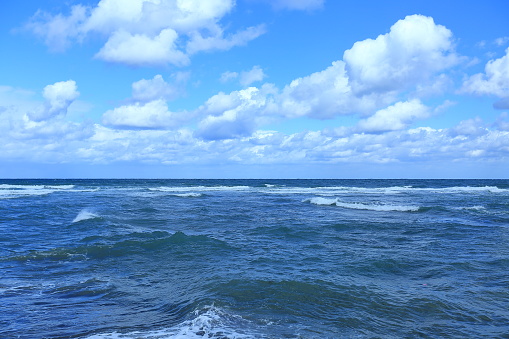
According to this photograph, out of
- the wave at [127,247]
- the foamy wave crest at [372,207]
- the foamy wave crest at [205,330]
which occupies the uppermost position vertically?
the foamy wave crest at [372,207]

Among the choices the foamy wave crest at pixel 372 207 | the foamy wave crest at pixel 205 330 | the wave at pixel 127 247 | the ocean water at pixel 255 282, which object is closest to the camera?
the foamy wave crest at pixel 205 330

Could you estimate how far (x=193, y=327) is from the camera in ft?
23.6

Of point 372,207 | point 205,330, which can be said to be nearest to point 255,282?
point 205,330

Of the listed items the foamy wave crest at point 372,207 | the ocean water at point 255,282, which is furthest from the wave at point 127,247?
the foamy wave crest at point 372,207

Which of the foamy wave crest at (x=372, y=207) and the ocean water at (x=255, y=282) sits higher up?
the foamy wave crest at (x=372, y=207)

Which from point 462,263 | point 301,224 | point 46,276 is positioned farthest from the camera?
point 301,224

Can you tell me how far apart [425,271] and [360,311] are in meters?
4.51

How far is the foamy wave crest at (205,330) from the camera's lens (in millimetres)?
6770

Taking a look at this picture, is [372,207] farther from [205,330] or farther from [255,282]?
[205,330]

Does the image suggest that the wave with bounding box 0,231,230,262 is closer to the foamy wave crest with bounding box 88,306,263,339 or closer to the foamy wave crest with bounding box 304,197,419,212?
the foamy wave crest with bounding box 88,306,263,339

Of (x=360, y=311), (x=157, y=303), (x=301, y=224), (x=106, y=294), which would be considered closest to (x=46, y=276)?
(x=106, y=294)

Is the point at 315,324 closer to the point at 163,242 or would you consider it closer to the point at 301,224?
the point at 163,242

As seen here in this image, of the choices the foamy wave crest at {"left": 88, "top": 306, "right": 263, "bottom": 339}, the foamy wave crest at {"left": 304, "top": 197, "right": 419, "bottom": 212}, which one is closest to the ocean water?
the foamy wave crest at {"left": 88, "top": 306, "right": 263, "bottom": 339}

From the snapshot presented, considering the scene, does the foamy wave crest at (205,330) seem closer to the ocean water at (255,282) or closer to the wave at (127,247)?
the ocean water at (255,282)
